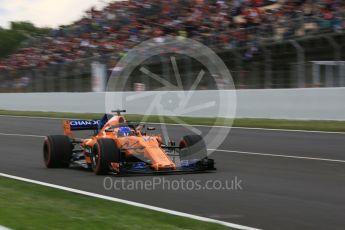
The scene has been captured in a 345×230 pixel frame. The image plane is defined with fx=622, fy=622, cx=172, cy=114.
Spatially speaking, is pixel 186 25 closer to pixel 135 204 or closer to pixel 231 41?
pixel 231 41

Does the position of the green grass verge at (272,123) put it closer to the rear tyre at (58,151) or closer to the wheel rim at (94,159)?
the rear tyre at (58,151)

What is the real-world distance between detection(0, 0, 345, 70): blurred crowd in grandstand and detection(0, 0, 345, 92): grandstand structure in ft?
A: 0.11

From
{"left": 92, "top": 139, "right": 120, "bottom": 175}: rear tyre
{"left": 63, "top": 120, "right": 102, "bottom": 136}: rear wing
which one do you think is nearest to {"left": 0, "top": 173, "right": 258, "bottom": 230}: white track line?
{"left": 92, "top": 139, "right": 120, "bottom": 175}: rear tyre

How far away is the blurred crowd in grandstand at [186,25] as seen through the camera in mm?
20672

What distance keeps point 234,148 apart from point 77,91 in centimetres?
1622

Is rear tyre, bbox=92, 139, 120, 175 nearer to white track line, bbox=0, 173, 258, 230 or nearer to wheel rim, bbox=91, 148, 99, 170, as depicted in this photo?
wheel rim, bbox=91, 148, 99, 170

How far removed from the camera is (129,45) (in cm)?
2900

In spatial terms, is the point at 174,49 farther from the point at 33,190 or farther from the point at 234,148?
the point at 33,190

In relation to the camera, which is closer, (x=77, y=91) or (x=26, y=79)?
(x=77, y=91)

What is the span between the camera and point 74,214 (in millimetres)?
6348

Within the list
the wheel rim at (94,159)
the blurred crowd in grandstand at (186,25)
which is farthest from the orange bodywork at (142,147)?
the blurred crowd in grandstand at (186,25)

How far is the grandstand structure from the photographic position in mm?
19516

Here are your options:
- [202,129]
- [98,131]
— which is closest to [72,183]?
[98,131]

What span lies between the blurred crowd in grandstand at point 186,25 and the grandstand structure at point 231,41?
0.11ft
